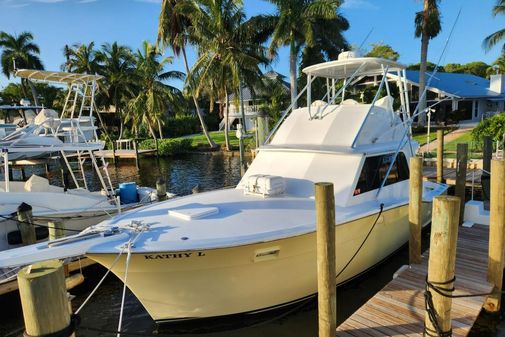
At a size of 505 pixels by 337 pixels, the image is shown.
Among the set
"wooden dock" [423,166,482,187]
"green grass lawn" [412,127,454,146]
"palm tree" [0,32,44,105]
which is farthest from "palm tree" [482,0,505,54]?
"palm tree" [0,32,44,105]

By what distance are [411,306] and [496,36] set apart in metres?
30.6

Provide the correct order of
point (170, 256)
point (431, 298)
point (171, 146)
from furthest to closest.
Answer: point (171, 146) < point (170, 256) < point (431, 298)

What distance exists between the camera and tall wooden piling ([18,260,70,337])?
9.30 ft

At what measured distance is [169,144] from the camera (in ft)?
101

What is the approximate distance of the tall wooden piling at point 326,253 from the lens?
169 inches

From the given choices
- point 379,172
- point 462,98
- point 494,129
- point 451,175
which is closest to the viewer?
point 379,172

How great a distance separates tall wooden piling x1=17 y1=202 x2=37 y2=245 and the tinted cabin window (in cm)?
698

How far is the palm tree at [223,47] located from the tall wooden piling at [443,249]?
23.1 meters

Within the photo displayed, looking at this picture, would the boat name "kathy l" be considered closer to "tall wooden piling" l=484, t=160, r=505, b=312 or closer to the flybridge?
the flybridge

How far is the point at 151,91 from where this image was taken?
3162 centimetres

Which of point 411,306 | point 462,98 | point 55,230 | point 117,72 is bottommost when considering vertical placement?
point 411,306

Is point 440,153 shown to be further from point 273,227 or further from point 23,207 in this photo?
point 23,207

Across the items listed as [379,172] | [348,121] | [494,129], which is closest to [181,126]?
[494,129]

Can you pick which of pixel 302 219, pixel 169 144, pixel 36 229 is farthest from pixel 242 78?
pixel 302 219
